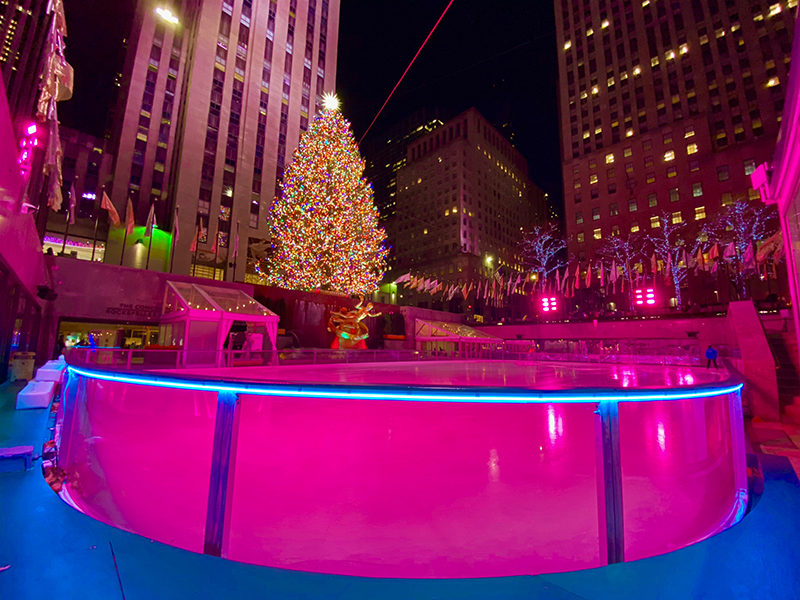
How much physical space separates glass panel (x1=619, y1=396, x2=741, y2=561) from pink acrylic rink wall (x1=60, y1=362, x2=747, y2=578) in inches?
0.6

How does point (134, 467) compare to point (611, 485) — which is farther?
point (134, 467)

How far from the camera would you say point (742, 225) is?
117 feet

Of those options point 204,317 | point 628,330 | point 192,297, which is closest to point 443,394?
point 204,317

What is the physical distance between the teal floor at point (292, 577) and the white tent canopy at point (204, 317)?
544 inches

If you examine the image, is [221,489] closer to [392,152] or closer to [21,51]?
[21,51]

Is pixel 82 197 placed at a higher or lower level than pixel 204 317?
higher

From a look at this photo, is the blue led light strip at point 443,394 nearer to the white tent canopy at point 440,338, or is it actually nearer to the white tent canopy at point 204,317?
the white tent canopy at point 204,317

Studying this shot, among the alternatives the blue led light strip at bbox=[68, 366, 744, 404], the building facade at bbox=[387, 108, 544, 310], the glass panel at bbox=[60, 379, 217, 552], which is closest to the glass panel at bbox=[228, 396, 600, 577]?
the glass panel at bbox=[60, 379, 217, 552]

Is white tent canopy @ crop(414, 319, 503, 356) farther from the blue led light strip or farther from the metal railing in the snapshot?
the blue led light strip

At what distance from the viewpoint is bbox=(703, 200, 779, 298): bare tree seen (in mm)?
34219

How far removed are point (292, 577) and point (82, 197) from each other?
3714cm

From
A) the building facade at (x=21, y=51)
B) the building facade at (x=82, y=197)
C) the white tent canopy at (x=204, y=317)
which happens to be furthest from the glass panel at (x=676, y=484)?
the building facade at (x=82, y=197)

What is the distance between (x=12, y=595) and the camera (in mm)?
1720

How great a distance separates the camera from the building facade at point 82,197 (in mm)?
27438
